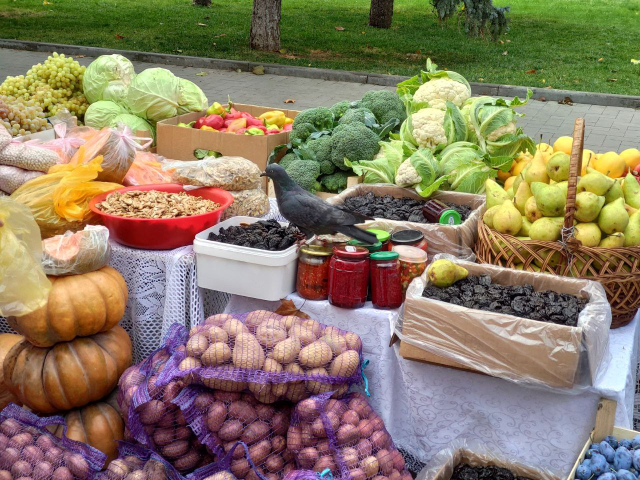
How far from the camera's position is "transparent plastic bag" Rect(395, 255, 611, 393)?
2219mm

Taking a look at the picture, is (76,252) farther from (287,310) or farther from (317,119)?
(317,119)

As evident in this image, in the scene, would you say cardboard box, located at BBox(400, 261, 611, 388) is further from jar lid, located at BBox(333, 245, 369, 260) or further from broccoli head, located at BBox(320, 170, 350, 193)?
broccoli head, located at BBox(320, 170, 350, 193)

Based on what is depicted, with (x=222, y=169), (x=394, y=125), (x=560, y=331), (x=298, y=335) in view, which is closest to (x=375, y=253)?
(x=298, y=335)

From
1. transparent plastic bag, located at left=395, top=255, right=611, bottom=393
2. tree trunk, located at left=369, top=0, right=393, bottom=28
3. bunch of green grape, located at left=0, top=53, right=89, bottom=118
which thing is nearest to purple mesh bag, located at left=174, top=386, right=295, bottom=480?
transparent plastic bag, located at left=395, top=255, right=611, bottom=393

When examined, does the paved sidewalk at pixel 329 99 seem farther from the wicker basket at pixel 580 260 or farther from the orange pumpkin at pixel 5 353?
the orange pumpkin at pixel 5 353

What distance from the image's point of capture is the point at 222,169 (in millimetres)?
3256

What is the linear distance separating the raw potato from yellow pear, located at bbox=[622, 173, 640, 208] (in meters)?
1.42

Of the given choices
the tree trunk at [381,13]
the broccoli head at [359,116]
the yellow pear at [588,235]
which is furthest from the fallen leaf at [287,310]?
the tree trunk at [381,13]

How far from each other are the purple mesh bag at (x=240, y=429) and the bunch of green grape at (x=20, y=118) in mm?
2166

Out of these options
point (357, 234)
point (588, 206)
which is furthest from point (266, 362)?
point (588, 206)

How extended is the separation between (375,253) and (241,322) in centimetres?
59

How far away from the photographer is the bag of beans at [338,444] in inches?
90.5

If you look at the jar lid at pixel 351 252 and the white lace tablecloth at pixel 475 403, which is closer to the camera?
the white lace tablecloth at pixel 475 403

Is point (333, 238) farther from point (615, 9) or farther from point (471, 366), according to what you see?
point (615, 9)
